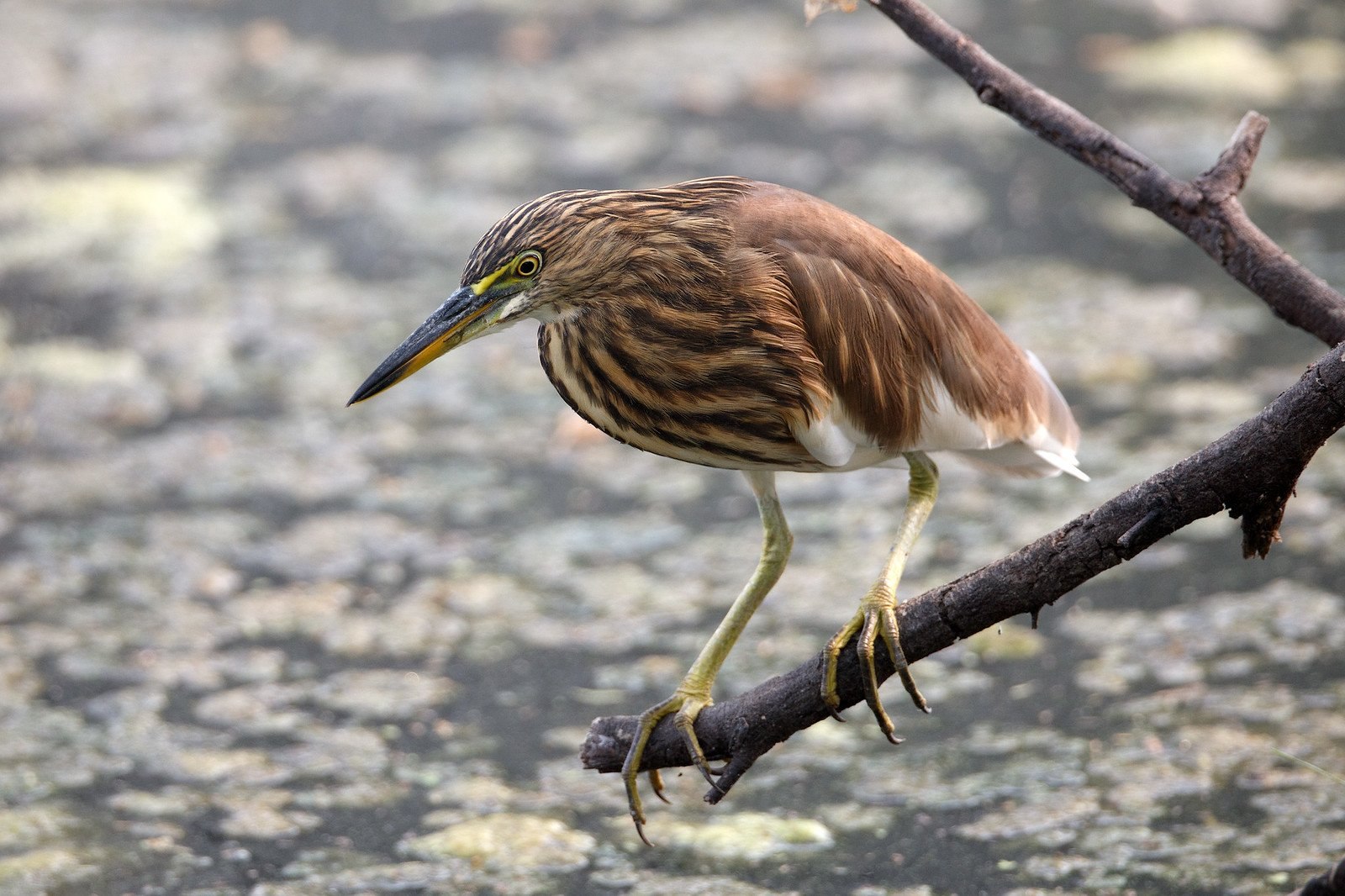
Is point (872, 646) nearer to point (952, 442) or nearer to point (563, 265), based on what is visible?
point (952, 442)

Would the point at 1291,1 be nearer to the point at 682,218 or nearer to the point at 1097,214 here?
the point at 1097,214

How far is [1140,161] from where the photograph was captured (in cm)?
229

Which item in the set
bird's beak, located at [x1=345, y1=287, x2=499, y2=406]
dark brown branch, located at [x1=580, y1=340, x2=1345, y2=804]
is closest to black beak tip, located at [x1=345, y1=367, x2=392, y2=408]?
bird's beak, located at [x1=345, y1=287, x2=499, y2=406]

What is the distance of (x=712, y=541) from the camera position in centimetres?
342

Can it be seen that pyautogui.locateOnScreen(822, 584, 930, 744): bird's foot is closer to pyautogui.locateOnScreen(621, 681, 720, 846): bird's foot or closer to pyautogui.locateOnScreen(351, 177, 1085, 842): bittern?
pyautogui.locateOnScreen(351, 177, 1085, 842): bittern

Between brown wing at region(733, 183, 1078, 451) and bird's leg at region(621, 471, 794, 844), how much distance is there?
26 cm

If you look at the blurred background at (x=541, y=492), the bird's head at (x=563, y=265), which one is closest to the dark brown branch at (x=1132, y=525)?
the bird's head at (x=563, y=265)

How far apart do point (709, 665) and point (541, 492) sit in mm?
1474

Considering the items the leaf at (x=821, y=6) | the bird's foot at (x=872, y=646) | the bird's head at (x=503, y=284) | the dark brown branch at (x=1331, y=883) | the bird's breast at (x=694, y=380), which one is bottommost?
the dark brown branch at (x=1331, y=883)

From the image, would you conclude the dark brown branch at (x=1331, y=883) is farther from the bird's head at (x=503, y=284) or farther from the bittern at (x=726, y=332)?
the bird's head at (x=503, y=284)

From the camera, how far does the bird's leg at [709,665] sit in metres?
2.16

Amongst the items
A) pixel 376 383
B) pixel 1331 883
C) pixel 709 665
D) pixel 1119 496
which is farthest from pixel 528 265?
pixel 1331 883

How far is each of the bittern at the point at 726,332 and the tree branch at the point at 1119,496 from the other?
6 centimetres

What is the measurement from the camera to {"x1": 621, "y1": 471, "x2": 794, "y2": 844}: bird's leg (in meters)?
2.16
